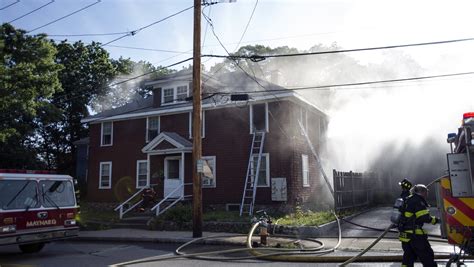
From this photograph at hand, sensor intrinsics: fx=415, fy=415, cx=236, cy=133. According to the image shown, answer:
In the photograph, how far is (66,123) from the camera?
36188 millimetres

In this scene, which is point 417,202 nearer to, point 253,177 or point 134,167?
point 253,177

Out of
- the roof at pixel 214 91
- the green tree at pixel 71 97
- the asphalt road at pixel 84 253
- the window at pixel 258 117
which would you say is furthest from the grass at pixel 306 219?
the green tree at pixel 71 97

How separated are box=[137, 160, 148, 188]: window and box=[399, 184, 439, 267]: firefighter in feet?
52.0

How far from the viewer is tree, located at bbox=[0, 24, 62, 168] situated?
21.0 metres

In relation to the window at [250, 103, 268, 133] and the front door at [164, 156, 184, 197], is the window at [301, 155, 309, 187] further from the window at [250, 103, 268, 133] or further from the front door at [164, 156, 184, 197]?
the front door at [164, 156, 184, 197]

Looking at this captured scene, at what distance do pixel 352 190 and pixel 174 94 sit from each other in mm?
10018

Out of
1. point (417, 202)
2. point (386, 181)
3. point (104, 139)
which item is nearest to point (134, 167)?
point (104, 139)

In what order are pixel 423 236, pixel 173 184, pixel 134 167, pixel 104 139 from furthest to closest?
pixel 104 139 < pixel 134 167 < pixel 173 184 < pixel 423 236

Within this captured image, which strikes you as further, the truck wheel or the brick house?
the brick house

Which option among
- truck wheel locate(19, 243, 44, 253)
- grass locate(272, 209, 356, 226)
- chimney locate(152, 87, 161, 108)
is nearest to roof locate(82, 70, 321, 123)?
chimney locate(152, 87, 161, 108)

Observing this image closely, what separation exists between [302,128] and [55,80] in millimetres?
15329

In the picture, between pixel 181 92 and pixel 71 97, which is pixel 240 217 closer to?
pixel 181 92

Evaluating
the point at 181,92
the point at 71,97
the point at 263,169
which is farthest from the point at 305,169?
the point at 71,97

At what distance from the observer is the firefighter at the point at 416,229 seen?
20.8 ft
